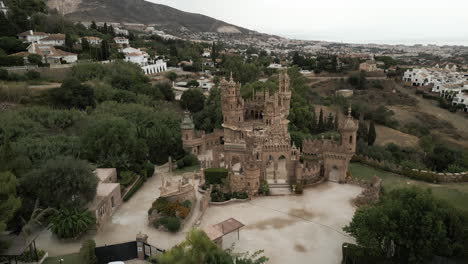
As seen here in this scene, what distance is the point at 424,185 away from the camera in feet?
102

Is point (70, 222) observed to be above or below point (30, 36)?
below

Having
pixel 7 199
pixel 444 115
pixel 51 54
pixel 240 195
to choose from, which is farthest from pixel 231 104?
pixel 444 115

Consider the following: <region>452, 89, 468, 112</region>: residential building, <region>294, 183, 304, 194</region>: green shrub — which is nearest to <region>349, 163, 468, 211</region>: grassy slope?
<region>294, 183, 304, 194</region>: green shrub

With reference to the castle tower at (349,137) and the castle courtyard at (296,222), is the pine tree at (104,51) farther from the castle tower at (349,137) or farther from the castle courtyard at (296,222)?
the castle tower at (349,137)

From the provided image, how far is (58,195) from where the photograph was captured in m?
21.5

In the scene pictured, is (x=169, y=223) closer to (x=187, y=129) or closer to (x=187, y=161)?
(x=187, y=161)

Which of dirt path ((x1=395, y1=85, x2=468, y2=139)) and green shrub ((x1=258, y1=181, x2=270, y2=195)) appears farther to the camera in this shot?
dirt path ((x1=395, y1=85, x2=468, y2=139))

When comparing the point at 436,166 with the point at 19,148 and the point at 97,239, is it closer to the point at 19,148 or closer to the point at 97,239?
the point at 97,239

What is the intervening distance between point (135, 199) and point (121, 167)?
4.43m

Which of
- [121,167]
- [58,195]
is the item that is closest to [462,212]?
[58,195]

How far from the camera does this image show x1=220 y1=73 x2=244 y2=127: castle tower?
120 ft

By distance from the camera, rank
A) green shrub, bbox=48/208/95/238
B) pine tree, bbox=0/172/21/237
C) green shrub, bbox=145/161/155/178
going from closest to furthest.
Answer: pine tree, bbox=0/172/21/237
green shrub, bbox=48/208/95/238
green shrub, bbox=145/161/155/178

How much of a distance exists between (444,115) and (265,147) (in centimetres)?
6626

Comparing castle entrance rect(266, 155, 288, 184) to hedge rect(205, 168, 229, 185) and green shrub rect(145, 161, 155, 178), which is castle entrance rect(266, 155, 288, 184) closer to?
hedge rect(205, 168, 229, 185)
